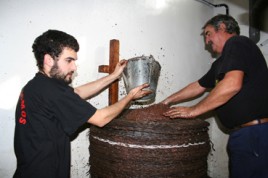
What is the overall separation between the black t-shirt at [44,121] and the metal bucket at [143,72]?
2.05 ft

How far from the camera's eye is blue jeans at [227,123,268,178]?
6.22ft

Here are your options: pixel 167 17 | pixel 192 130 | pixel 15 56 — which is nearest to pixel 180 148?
pixel 192 130

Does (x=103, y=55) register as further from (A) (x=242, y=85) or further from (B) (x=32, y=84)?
(A) (x=242, y=85)

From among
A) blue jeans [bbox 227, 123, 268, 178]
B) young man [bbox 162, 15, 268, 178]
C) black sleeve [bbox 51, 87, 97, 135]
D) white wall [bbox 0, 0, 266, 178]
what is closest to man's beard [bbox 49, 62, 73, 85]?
black sleeve [bbox 51, 87, 97, 135]

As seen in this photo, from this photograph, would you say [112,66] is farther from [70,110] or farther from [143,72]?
[70,110]

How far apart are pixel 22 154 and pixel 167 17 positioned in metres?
2.29

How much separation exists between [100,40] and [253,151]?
5.58ft

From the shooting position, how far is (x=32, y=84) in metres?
1.63

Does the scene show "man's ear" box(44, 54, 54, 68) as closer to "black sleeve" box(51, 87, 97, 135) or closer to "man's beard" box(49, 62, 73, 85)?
"man's beard" box(49, 62, 73, 85)

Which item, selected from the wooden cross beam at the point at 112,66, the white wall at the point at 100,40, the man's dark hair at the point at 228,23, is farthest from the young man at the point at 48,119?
the man's dark hair at the point at 228,23

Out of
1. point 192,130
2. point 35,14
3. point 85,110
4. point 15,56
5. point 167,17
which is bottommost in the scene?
point 192,130

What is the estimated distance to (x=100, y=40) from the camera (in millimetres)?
2449

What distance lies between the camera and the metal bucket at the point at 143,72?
6.78 feet

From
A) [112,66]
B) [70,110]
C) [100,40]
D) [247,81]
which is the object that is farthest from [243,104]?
[100,40]
